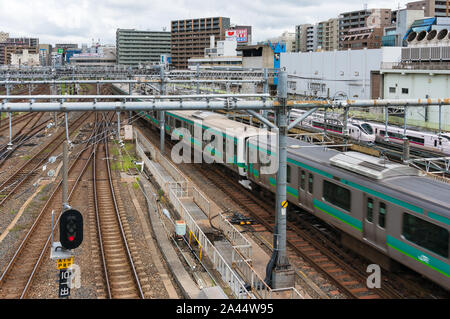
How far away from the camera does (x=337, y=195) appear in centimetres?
Answer: 1260

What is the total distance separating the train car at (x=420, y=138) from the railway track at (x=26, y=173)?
18854mm

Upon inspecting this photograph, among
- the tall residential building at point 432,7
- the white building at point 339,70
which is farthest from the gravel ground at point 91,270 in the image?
the tall residential building at point 432,7

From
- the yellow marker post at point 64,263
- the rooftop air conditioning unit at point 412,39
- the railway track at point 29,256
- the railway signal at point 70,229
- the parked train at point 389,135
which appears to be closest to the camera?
the railway signal at point 70,229

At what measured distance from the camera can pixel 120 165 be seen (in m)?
25.9

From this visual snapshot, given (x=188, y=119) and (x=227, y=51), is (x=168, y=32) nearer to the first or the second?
(x=227, y=51)

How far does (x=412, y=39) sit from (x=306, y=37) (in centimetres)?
7777

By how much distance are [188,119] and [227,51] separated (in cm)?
8110

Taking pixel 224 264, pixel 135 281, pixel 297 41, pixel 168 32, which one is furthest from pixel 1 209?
pixel 168 32

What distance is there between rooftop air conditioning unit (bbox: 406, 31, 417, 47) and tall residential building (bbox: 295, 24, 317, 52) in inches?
2800

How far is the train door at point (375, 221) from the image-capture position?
10.8 meters

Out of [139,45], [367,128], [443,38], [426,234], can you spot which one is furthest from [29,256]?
[139,45]

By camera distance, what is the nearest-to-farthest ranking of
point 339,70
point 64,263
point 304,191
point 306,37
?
point 64,263, point 304,191, point 339,70, point 306,37

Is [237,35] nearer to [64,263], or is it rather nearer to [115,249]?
[115,249]

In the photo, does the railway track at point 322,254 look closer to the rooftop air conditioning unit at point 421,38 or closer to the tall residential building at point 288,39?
the rooftop air conditioning unit at point 421,38
